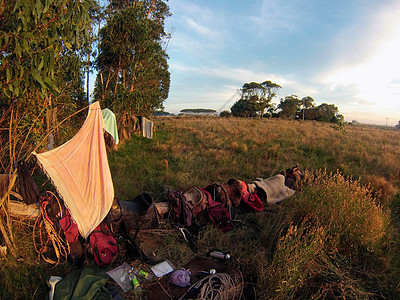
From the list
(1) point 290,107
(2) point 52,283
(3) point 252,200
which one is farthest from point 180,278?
(1) point 290,107

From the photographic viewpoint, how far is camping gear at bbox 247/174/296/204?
15.8ft

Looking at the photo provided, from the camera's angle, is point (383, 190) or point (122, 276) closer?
point (122, 276)

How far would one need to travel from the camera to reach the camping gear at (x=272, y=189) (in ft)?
15.8

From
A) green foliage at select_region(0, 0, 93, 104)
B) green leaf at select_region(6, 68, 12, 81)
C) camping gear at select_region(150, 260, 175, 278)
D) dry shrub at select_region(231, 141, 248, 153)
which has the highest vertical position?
green foliage at select_region(0, 0, 93, 104)

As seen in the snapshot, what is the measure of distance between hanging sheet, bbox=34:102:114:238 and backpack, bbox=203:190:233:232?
179cm

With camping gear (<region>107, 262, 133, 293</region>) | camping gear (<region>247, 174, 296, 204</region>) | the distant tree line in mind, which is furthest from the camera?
the distant tree line

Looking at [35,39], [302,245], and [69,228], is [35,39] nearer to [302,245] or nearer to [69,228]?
[69,228]

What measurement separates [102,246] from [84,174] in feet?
3.17

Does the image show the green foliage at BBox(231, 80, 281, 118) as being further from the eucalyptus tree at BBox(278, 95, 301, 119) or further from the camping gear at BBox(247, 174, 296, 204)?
the camping gear at BBox(247, 174, 296, 204)

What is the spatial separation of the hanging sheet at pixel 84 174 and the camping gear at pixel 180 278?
113 cm

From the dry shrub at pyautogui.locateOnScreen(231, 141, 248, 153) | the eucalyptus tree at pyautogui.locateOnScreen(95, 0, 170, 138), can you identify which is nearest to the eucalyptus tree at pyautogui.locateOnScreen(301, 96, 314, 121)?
the dry shrub at pyautogui.locateOnScreen(231, 141, 248, 153)

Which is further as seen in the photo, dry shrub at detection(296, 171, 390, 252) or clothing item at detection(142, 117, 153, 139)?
clothing item at detection(142, 117, 153, 139)

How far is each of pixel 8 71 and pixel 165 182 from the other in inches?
151

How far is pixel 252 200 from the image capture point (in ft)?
15.0
